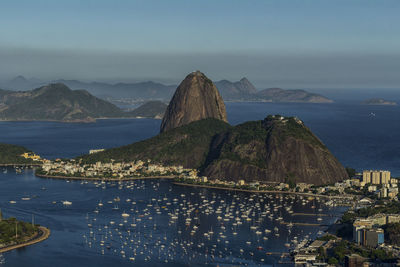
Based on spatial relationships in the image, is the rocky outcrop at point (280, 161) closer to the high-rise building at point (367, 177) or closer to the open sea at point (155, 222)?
the high-rise building at point (367, 177)

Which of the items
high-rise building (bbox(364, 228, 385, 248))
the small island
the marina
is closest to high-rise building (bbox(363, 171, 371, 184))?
the marina

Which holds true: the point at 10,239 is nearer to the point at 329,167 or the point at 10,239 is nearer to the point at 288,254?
the point at 288,254

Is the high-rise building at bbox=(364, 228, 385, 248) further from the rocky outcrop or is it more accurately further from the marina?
the rocky outcrop

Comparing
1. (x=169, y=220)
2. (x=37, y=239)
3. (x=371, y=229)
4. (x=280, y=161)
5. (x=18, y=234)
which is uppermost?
(x=280, y=161)

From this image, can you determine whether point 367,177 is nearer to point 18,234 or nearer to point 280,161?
point 280,161

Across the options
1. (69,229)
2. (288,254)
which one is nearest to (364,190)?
(288,254)

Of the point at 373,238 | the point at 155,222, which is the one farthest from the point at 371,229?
the point at 155,222

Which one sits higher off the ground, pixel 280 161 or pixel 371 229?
pixel 280 161
